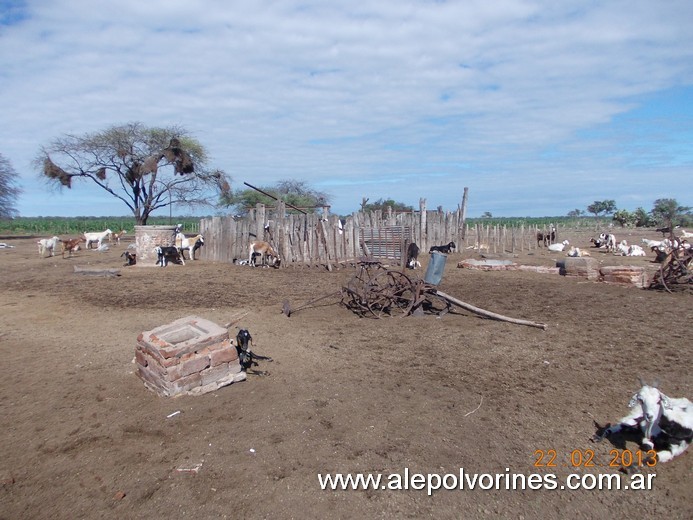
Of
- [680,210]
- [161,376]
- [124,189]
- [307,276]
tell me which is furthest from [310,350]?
[680,210]

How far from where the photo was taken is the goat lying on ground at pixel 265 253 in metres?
15.6

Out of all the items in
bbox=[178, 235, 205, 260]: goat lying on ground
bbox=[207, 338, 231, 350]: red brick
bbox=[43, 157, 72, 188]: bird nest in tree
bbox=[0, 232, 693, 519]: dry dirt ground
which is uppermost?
bbox=[43, 157, 72, 188]: bird nest in tree

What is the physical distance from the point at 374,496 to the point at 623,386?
320cm

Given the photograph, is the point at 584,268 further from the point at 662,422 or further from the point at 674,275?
the point at 662,422

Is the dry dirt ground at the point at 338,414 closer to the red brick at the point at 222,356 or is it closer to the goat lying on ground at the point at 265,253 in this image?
the red brick at the point at 222,356

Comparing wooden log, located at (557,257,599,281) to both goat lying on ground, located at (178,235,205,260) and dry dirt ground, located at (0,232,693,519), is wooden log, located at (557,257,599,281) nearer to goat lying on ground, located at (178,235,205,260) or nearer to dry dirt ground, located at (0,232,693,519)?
dry dirt ground, located at (0,232,693,519)

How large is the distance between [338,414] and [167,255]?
13.0 meters

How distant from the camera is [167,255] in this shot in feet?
52.2

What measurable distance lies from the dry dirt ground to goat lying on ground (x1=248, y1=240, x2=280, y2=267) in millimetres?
7151

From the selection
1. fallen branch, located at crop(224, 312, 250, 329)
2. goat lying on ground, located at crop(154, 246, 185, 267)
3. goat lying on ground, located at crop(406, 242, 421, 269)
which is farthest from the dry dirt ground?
goat lying on ground, located at crop(154, 246, 185, 267)

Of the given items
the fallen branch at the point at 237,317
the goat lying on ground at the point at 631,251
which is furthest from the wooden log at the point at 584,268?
the goat lying on ground at the point at 631,251

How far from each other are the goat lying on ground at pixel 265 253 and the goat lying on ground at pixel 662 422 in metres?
12.8

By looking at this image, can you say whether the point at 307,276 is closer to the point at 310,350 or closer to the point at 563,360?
the point at 310,350

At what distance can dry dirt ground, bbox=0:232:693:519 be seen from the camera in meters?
3.25
